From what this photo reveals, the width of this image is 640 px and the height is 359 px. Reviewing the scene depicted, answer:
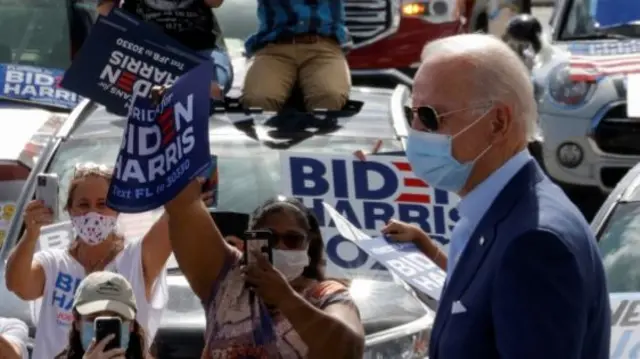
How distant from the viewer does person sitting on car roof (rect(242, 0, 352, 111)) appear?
352 inches

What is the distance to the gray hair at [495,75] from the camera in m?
4.18

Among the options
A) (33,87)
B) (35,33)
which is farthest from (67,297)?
(35,33)

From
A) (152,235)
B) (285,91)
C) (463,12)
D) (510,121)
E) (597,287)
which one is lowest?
(463,12)

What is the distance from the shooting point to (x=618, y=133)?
12.0 meters

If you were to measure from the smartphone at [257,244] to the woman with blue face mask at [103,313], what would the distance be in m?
0.39

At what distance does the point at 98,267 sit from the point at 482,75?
237cm

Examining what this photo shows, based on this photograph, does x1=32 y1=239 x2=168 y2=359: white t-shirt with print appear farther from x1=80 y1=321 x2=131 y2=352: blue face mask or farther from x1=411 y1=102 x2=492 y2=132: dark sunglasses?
x1=411 y1=102 x2=492 y2=132: dark sunglasses

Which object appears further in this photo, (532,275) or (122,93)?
(122,93)

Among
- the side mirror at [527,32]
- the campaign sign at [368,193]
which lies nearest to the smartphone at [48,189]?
the campaign sign at [368,193]

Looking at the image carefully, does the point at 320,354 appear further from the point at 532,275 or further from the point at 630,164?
the point at 630,164

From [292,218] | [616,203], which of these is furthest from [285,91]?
[292,218]

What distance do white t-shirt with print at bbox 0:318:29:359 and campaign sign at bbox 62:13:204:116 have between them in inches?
65.7

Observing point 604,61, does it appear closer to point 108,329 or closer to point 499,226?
point 108,329

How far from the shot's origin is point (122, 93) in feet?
25.9
